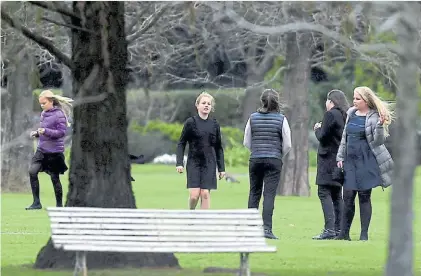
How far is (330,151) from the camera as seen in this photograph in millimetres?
14867

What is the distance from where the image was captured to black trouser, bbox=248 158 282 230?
48.0 feet

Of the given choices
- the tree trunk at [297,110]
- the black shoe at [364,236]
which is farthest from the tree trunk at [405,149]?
the tree trunk at [297,110]

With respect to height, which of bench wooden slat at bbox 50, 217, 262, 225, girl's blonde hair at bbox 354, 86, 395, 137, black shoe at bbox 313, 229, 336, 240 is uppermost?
girl's blonde hair at bbox 354, 86, 395, 137

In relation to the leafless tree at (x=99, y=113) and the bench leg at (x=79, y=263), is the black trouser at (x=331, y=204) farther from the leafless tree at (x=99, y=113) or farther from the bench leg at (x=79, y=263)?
the bench leg at (x=79, y=263)

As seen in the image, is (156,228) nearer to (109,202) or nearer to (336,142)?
(109,202)

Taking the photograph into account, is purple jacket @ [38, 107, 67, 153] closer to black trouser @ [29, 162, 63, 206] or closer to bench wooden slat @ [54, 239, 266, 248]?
black trouser @ [29, 162, 63, 206]

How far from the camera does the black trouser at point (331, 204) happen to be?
14906mm

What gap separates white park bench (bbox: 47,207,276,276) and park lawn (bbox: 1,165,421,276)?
65 cm

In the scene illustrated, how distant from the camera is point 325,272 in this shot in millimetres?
11266

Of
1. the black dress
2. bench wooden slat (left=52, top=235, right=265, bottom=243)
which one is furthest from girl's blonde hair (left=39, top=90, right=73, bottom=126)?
bench wooden slat (left=52, top=235, right=265, bottom=243)

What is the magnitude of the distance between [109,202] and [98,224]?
1076 millimetres

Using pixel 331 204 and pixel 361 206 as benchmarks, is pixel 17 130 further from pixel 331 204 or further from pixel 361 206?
pixel 361 206

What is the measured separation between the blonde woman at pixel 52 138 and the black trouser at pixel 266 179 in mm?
3907

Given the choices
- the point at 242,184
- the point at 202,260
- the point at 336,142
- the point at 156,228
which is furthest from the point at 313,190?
the point at 156,228
